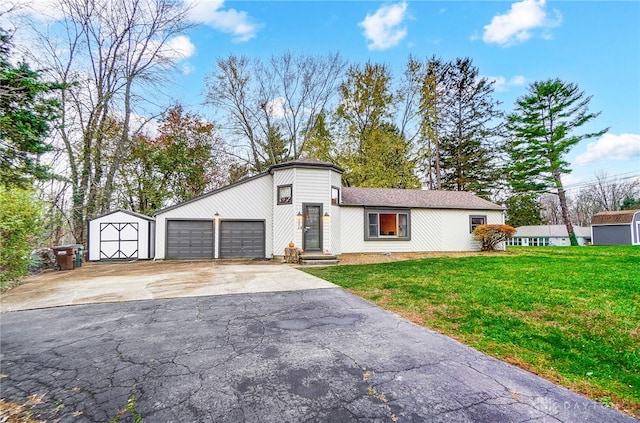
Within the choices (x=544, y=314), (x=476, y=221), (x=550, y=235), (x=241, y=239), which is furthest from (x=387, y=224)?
(x=550, y=235)

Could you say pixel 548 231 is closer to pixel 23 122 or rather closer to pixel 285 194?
pixel 285 194

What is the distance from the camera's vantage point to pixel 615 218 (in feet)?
73.7

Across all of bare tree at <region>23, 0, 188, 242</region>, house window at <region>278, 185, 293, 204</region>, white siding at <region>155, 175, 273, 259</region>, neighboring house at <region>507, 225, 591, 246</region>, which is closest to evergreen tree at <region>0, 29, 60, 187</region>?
white siding at <region>155, 175, 273, 259</region>

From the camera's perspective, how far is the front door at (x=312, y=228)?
459 inches

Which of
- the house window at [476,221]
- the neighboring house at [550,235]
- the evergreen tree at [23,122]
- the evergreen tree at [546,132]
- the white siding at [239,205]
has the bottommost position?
the neighboring house at [550,235]

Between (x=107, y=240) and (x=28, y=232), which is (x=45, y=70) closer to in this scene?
(x=28, y=232)

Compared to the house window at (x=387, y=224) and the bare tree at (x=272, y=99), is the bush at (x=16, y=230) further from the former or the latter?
the bare tree at (x=272, y=99)

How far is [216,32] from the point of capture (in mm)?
13695

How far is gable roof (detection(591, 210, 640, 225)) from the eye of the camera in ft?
70.8

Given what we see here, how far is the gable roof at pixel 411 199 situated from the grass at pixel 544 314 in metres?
6.64

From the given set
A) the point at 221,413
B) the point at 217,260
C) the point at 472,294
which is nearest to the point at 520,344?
the point at 472,294

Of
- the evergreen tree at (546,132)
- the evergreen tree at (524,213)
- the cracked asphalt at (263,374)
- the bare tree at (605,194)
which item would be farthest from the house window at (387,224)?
the bare tree at (605,194)

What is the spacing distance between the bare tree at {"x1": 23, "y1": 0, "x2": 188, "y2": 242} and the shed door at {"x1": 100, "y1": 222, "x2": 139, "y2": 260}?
9.54 ft

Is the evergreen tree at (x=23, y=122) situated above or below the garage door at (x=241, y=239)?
above
